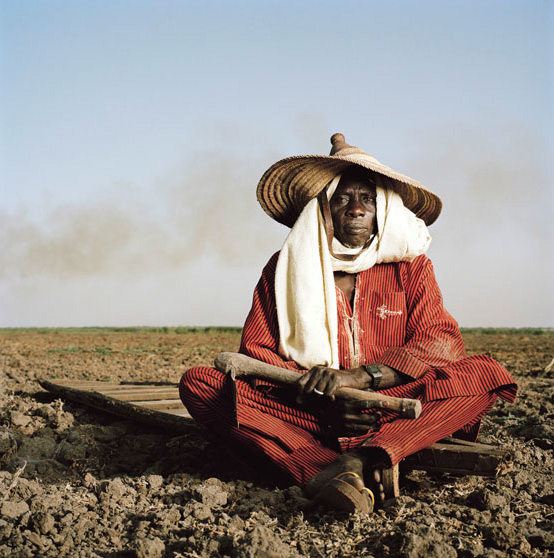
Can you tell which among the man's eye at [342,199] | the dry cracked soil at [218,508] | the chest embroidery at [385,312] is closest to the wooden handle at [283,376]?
the dry cracked soil at [218,508]

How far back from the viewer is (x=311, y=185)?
12.9 ft

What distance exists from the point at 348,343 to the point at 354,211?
757 mm

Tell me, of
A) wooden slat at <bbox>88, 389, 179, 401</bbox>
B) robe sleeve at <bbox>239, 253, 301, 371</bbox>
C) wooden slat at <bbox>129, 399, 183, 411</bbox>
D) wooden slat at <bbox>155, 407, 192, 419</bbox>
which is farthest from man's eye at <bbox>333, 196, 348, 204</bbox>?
wooden slat at <bbox>88, 389, 179, 401</bbox>

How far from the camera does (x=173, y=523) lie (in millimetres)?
2623

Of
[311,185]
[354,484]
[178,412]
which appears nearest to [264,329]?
[311,185]

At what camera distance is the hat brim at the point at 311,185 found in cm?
366

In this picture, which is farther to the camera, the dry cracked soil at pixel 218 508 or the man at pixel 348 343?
the man at pixel 348 343

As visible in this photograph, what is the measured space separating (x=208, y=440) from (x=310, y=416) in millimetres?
894

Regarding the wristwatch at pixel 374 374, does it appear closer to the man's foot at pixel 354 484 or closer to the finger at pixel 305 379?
the finger at pixel 305 379

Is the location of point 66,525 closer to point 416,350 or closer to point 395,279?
point 416,350

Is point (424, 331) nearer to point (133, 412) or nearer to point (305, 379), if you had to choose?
point (305, 379)

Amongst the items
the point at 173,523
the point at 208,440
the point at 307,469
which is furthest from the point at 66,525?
Answer: the point at 208,440

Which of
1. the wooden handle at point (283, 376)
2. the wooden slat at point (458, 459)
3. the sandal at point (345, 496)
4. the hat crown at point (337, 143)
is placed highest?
the hat crown at point (337, 143)

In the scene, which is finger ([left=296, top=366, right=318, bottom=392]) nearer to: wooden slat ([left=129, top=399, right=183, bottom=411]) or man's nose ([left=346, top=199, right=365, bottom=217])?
man's nose ([left=346, top=199, right=365, bottom=217])
